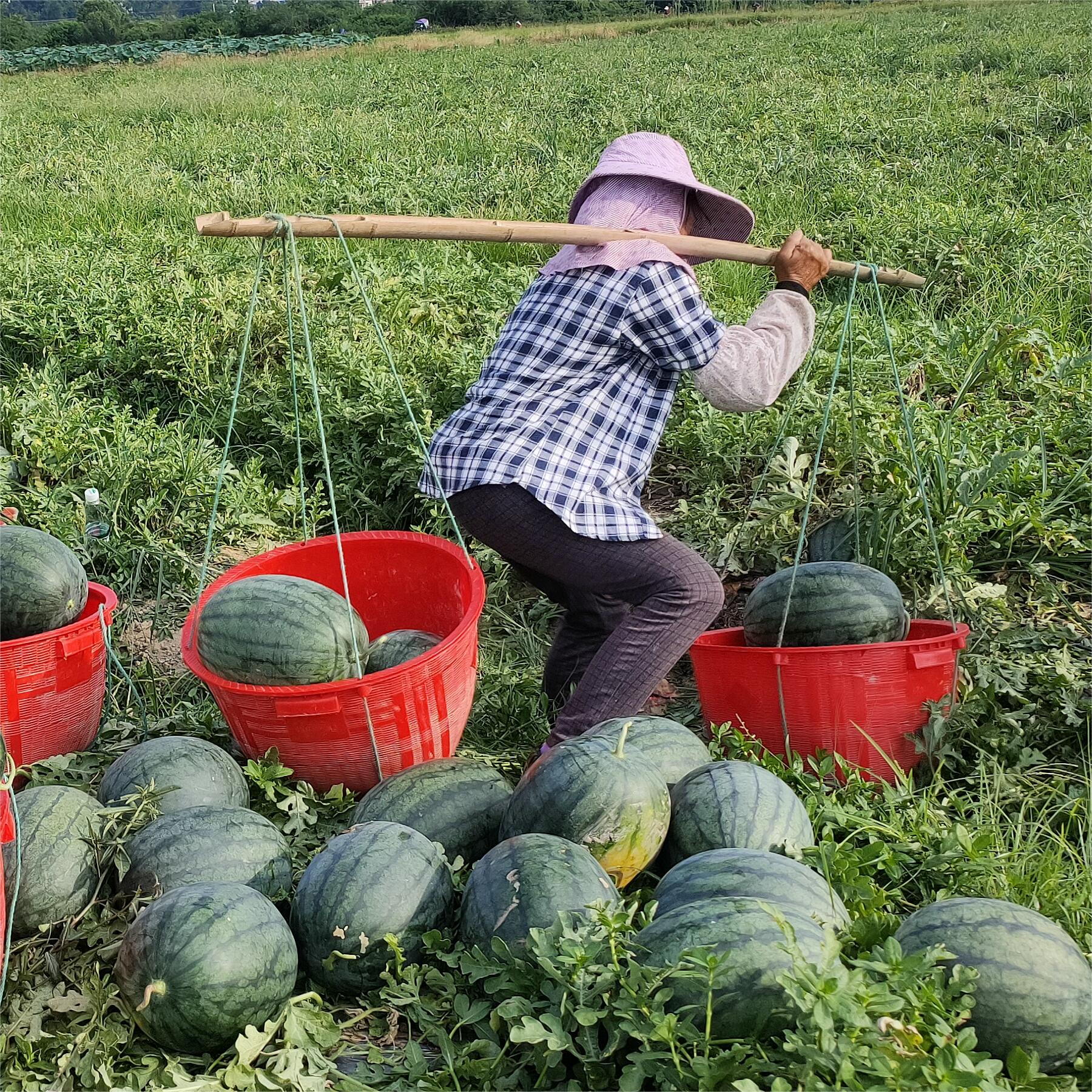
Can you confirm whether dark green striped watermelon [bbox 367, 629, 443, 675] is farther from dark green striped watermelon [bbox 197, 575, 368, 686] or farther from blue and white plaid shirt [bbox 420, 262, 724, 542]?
blue and white plaid shirt [bbox 420, 262, 724, 542]

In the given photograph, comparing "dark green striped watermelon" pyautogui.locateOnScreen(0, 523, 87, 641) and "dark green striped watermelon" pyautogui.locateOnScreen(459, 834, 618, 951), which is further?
"dark green striped watermelon" pyautogui.locateOnScreen(0, 523, 87, 641)

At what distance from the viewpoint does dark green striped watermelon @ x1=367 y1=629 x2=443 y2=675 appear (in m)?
3.21

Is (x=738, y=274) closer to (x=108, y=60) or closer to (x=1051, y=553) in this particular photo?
(x=1051, y=553)

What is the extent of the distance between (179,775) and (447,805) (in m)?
0.70

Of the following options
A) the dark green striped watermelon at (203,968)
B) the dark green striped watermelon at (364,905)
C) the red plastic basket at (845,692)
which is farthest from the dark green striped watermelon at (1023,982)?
the dark green striped watermelon at (203,968)

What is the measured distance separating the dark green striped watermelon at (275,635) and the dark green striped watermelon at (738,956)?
131 cm

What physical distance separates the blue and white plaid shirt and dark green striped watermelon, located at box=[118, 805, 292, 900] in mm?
1125

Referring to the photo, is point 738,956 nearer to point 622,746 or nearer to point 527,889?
point 527,889

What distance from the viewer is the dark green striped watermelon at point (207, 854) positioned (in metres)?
2.39

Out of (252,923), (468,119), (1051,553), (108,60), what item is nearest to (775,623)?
(1051,553)

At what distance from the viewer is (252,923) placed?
2.19m

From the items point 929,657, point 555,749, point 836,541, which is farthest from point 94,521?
point 929,657

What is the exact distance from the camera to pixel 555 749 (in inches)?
101

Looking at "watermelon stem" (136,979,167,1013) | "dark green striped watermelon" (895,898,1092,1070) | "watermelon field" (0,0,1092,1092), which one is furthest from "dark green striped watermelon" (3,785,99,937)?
"dark green striped watermelon" (895,898,1092,1070)
